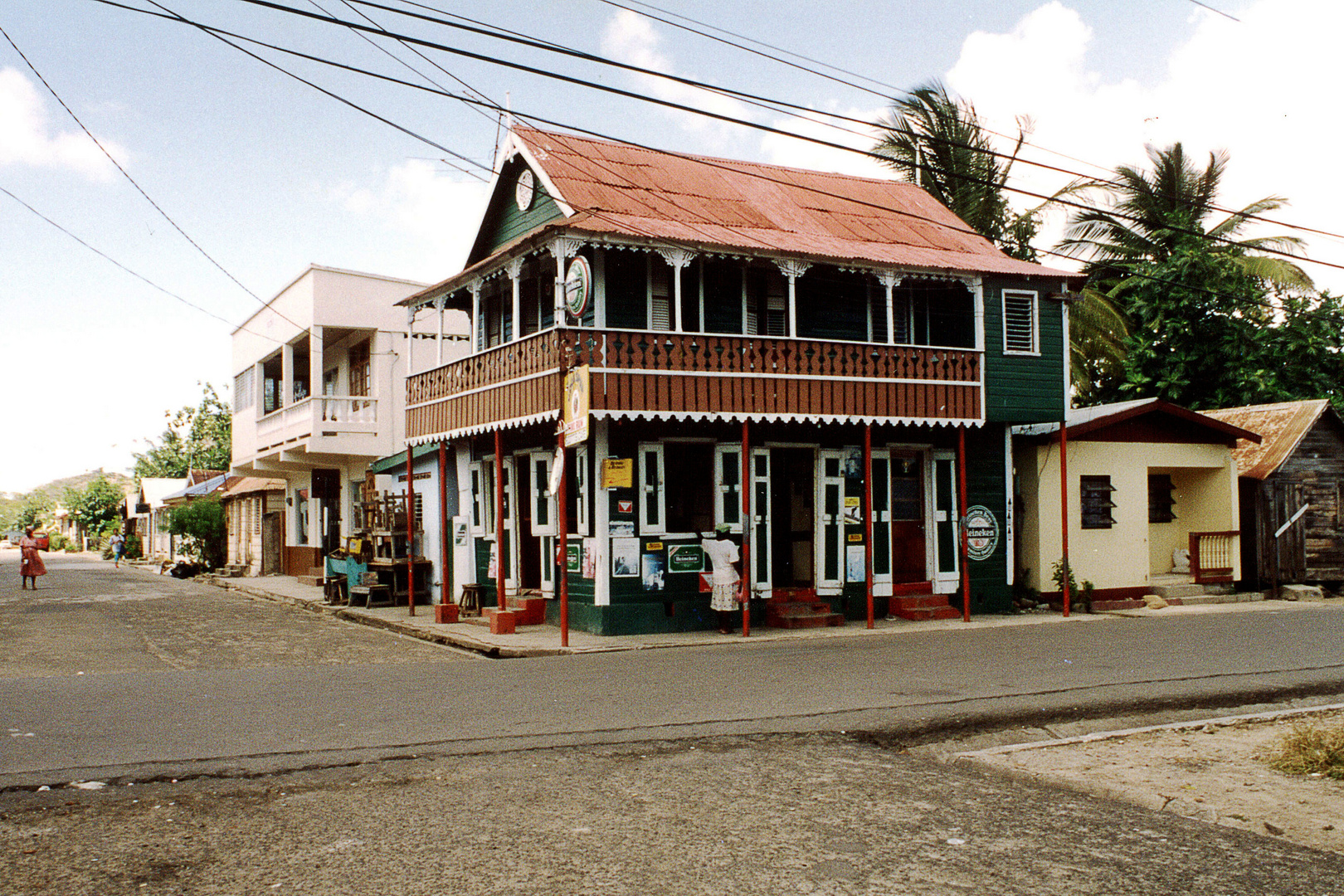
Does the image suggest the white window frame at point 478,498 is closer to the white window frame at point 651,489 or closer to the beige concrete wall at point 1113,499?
the white window frame at point 651,489

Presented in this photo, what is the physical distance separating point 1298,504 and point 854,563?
1018cm

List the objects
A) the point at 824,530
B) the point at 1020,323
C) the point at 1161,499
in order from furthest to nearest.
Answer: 1. the point at 1161,499
2. the point at 1020,323
3. the point at 824,530

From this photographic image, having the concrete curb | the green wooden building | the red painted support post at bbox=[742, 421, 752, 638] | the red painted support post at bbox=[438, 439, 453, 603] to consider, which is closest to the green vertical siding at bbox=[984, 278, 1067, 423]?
the green wooden building

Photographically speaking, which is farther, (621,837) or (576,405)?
(576,405)

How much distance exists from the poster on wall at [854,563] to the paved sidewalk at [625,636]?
2.36 feet

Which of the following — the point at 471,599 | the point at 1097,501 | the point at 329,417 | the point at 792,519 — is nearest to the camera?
the point at 471,599

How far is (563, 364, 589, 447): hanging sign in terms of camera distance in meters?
14.3

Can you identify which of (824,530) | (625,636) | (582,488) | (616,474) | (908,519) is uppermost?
(616,474)

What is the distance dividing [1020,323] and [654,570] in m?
7.89

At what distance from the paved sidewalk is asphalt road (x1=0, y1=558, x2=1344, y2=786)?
1.55 ft

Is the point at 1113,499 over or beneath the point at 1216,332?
beneath

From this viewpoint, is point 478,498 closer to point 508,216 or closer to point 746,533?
point 508,216

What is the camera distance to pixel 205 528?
36719 millimetres

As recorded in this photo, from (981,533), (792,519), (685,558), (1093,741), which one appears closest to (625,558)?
(685,558)
